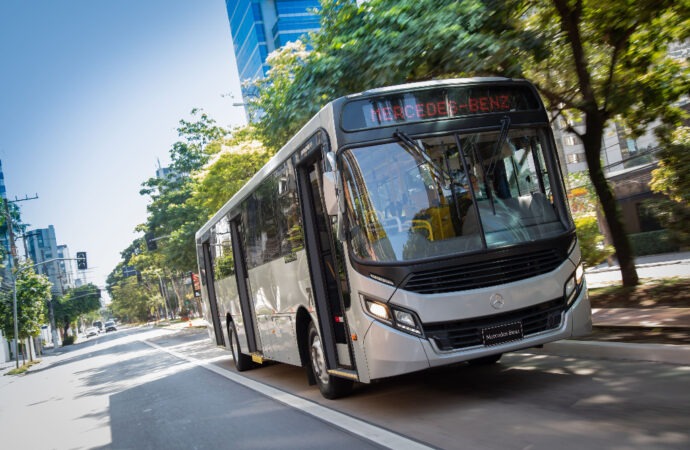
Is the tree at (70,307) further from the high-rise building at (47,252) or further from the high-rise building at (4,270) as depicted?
the high-rise building at (4,270)

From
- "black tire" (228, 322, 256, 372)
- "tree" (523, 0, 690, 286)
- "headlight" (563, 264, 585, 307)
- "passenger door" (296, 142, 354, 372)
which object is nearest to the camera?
"headlight" (563, 264, 585, 307)

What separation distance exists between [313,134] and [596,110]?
730cm

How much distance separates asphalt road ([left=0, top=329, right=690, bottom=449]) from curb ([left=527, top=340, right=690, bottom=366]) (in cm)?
13

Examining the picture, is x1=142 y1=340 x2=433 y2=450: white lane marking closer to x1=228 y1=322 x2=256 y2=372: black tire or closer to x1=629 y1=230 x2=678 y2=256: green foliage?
x1=228 y1=322 x2=256 y2=372: black tire

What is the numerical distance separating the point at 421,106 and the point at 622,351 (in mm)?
3738

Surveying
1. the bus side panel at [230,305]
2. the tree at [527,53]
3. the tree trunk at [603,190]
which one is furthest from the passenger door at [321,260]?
the tree trunk at [603,190]

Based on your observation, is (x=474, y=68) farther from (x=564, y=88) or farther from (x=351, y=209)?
(x=351, y=209)

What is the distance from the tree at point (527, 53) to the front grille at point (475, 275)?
5435mm

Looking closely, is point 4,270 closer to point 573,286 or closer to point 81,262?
point 81,262

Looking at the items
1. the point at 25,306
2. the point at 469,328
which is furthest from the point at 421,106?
the point at 25,306

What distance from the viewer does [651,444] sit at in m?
4.86

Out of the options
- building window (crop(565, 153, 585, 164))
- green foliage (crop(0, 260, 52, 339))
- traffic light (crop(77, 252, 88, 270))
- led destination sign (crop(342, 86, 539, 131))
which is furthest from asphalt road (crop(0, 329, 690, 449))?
building window (crop(565, 153, 585, 164))

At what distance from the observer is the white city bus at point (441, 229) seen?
6625mm

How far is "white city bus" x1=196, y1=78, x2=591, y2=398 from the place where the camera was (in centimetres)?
662
